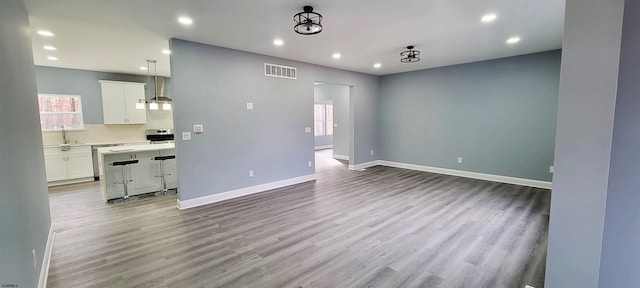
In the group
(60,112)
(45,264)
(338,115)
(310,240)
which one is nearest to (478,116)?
(338,115)

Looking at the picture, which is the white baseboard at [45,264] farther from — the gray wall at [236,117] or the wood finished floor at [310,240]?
the gray wall at [236,117]

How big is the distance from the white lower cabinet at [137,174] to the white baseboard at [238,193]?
1.42 m

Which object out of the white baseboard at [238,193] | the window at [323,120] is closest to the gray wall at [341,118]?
the window at [323,120]

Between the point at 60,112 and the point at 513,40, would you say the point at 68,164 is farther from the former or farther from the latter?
the point at 513,40

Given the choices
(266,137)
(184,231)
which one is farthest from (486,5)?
(184,231)

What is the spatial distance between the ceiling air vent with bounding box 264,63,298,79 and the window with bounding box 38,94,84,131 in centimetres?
499

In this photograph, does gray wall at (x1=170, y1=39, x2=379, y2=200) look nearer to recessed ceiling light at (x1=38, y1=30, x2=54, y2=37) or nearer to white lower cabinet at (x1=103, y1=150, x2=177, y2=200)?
white lower cabinet at (x1=103, y1=150, x2=177, y2=200)

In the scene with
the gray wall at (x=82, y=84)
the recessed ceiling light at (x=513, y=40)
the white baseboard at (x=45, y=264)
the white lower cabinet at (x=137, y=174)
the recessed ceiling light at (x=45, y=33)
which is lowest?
the white baseboard at (x=45, y=264)

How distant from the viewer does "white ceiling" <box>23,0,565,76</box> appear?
2.90 meters

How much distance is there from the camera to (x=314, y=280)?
2363mm

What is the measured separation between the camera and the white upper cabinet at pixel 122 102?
6648 mm

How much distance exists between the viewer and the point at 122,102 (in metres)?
6.82

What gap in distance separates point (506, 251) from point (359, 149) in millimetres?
4852

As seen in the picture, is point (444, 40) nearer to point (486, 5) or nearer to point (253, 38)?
point (486, 5)
